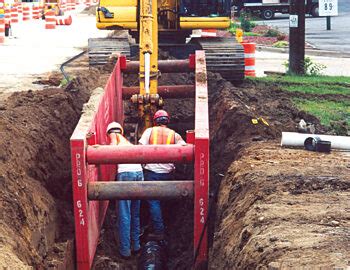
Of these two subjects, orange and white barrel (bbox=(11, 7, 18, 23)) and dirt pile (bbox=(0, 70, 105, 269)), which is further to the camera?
orange and white barrel (bbox=(11, 7, 18, 23))

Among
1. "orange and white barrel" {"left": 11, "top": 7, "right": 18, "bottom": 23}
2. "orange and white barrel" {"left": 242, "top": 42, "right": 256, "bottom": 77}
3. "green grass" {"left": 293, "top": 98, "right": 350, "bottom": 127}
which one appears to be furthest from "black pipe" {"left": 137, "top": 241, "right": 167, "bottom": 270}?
"orange and white barrel" {"left": 11, "top": 7, "right": 18, "bottom": 23}

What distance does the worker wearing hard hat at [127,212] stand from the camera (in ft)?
31.1

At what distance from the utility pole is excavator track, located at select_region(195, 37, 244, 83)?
3685mm

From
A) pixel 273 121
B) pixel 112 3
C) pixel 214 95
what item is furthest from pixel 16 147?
pixel 112 3

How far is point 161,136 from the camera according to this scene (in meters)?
10.4

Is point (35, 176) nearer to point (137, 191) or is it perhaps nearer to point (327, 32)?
point (137, 191)

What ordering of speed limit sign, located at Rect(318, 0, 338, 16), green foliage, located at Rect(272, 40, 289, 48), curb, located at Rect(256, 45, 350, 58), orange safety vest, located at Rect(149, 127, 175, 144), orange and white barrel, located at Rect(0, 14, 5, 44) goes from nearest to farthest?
orange safety vest, located at Rect(149, 127, 175, 144) < speed limit sign, located at Rect(318, 0, 338, 16) < curb, located at Rect(256, 45, 350, 58) < orange and white barrel, located at Rect(0, 14, 5, 44) < green foliage, located at Rect(272, 40, 289, 48)

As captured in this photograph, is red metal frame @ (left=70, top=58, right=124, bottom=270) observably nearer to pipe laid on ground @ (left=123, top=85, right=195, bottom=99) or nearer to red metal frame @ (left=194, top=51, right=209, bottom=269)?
red metal frame @ (left=194, top=51, right=209, bottom=269)

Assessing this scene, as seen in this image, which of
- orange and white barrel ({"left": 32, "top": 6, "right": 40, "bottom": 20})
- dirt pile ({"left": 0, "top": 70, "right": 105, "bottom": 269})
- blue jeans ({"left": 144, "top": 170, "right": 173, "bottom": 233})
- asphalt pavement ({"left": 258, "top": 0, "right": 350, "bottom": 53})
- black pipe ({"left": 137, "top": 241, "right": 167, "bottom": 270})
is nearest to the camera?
dirt pile ({"left": 0, "top": 70, "right": 105, "bottom": 269})

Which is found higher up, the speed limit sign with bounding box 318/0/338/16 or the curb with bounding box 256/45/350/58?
the speed limit sign with bounding box 318/0/338/16

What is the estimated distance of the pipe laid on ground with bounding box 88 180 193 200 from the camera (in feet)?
27.6

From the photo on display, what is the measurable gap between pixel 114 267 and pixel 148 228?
1547 mm

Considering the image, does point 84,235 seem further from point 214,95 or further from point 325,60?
point 325,60

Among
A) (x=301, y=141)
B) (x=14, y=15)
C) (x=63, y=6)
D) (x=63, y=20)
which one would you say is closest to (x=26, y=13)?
(x=63, y=20)
